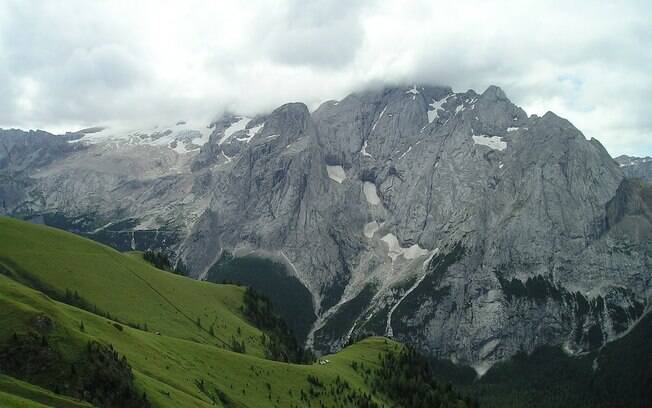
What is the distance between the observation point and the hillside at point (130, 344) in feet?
192

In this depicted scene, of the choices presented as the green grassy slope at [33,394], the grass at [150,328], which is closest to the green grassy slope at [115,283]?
the grass at [150,328]

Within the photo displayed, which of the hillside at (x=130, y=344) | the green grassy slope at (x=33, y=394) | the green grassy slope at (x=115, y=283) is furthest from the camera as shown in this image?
the green grassy slope at (x=115, y=283)

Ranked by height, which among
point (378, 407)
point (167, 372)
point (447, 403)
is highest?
point (167, 372)

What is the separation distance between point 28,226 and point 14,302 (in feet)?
319

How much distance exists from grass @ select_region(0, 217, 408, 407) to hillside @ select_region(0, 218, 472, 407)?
0.88 feet

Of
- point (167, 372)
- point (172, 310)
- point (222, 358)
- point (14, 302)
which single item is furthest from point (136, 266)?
point (14, 302)

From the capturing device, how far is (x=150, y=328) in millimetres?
129250

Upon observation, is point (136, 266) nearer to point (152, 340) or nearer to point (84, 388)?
point (152, 340)

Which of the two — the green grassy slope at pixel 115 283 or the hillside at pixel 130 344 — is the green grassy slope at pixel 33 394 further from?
the green grassy slope at pixel 115 283

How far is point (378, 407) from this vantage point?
132m

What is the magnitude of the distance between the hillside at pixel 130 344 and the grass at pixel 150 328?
270 mm

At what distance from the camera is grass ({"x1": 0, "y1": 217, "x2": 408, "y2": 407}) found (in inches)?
2495

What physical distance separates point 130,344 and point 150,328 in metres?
50.1

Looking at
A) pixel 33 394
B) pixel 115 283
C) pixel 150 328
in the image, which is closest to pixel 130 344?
pixel 33 394
